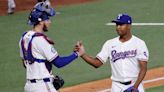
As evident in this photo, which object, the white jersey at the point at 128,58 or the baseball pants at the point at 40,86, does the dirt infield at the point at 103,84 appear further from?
the baseball pants at the point at 40,86

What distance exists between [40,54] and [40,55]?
13 mm

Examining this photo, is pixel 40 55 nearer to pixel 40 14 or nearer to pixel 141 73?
pixel 40 14

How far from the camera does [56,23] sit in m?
18.1

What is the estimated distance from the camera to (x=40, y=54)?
22.7 feet

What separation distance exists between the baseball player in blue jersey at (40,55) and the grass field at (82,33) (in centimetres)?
399

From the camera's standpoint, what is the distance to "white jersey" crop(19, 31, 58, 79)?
6.86m

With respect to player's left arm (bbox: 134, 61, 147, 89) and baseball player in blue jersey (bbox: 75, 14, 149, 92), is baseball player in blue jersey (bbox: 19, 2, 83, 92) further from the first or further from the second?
player's left arm (bbox: 134, 61, 147, 89)

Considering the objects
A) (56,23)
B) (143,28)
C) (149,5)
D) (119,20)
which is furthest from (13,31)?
(119,20)

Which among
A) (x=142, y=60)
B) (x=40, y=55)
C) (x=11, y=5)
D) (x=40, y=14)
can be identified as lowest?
(x=11, y=5)

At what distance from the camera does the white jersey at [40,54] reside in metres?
6.86

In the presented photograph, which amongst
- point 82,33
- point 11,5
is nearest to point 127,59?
point 82,33

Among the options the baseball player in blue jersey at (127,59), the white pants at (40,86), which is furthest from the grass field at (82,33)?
the white pants at (40,86)

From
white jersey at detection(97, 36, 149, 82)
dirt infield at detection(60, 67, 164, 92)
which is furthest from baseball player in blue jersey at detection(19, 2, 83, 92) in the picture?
dirt infield at detection(60, 67, 164, 92)

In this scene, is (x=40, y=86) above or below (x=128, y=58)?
below
